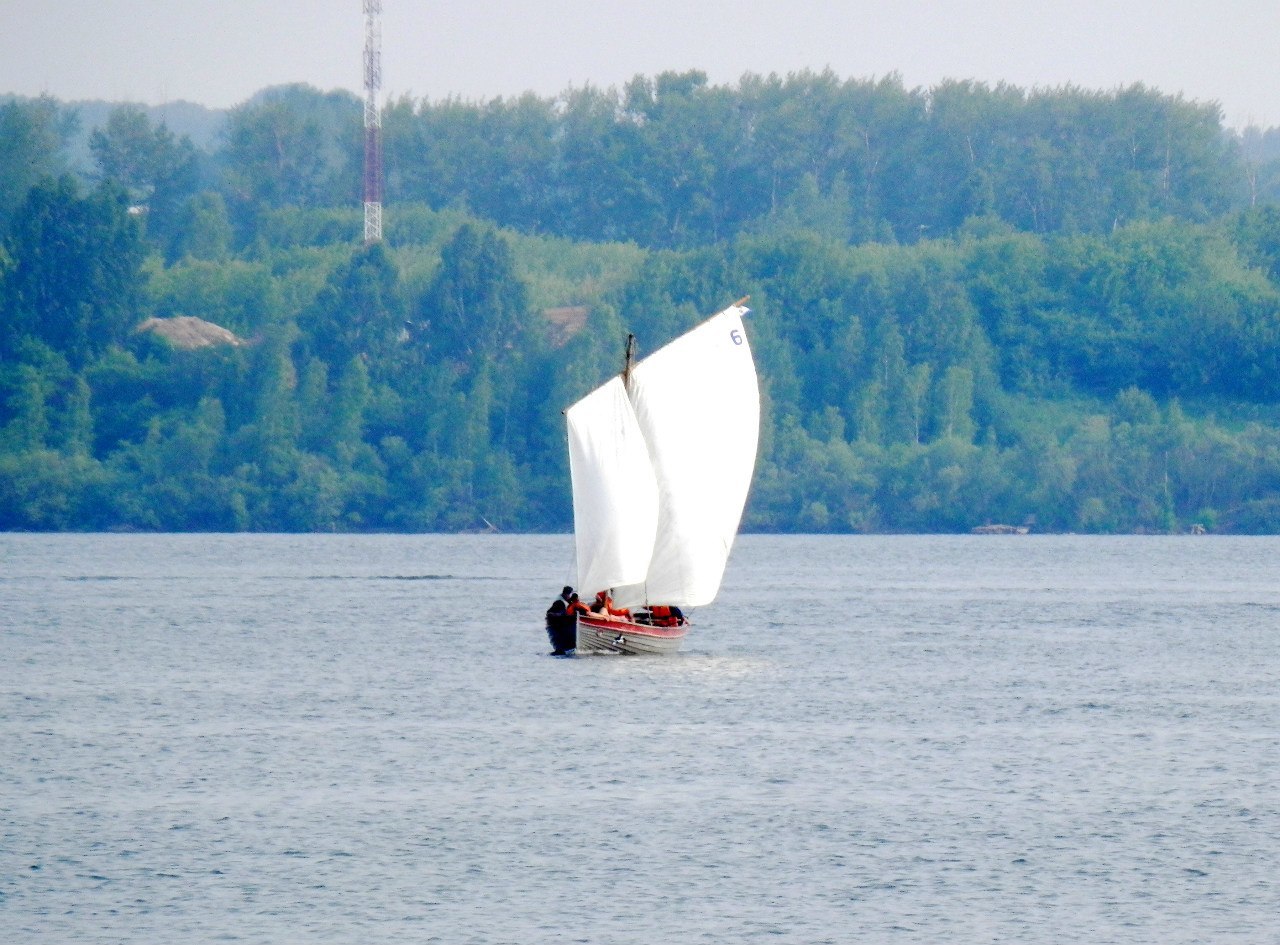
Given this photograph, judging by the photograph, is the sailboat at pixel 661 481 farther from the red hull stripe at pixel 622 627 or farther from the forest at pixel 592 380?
the forest at pixel 592 380

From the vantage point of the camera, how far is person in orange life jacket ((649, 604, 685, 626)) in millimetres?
67125

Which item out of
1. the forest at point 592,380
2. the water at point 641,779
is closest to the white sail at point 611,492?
the water at point 641,779

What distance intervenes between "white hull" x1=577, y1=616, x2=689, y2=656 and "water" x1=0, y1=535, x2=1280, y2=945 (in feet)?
2.33

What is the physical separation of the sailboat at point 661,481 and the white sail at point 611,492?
3cm

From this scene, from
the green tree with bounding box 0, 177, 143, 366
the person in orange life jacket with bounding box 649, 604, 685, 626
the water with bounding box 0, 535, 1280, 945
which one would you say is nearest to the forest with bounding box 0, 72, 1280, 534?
the green tree with bounding box 0, 177, 143, 366

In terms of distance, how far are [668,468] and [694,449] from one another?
95cm

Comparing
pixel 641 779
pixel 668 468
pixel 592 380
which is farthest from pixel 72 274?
pixel 641 779

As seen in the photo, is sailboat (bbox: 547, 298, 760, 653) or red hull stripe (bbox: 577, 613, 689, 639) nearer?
sailboat (bbox: 547, 298, 760, 653)

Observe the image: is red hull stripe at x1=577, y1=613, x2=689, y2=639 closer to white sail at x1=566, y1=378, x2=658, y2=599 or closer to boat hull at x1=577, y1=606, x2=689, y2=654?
boat hull at x1=577, y1=606, x2=689, y2=654

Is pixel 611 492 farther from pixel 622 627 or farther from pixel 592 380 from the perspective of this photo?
pixel 592 380

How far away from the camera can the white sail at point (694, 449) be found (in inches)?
2596

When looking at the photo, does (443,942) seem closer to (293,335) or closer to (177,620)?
(177,620)

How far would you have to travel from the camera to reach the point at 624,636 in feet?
217

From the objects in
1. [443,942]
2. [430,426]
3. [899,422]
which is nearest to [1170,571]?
[899,422]
